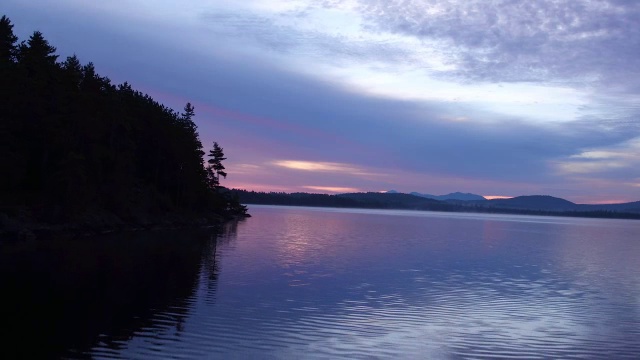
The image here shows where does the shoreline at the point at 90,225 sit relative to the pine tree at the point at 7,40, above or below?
below

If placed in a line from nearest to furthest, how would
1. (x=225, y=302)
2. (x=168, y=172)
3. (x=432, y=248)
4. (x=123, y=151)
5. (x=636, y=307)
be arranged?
1. (x=225, y=302)
2. (x=636, y=307)
3. (x=432, y=248)
4. (x=123, y=151)
5. (x=168, y=172)

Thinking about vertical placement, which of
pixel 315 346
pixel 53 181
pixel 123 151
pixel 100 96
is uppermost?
pixel 100 96

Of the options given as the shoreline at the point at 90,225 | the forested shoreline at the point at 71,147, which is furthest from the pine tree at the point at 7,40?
the shoreline at the point at 90,225

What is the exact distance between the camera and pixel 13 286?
2742 cm

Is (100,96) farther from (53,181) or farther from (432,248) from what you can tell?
(432,248)

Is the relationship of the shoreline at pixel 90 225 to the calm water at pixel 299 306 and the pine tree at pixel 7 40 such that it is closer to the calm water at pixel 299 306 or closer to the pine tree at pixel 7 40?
the calm water at pixel 299 306

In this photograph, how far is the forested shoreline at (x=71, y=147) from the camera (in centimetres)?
5697

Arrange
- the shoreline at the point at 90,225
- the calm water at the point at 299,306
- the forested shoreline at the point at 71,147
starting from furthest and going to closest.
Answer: the forested shoreline at the point at 71,147 → the shoreline at the point at 90,225 → the calm water at the point at 299,306

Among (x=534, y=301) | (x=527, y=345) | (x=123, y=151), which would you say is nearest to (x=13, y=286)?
(x=527, y=345)

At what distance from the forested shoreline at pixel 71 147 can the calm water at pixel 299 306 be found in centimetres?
1144

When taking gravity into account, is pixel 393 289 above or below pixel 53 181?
below

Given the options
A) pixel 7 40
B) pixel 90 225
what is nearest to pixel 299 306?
Answer: pixel 90 225

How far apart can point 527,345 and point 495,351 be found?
1867mm

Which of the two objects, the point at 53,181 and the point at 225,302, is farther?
the point at 53,181
